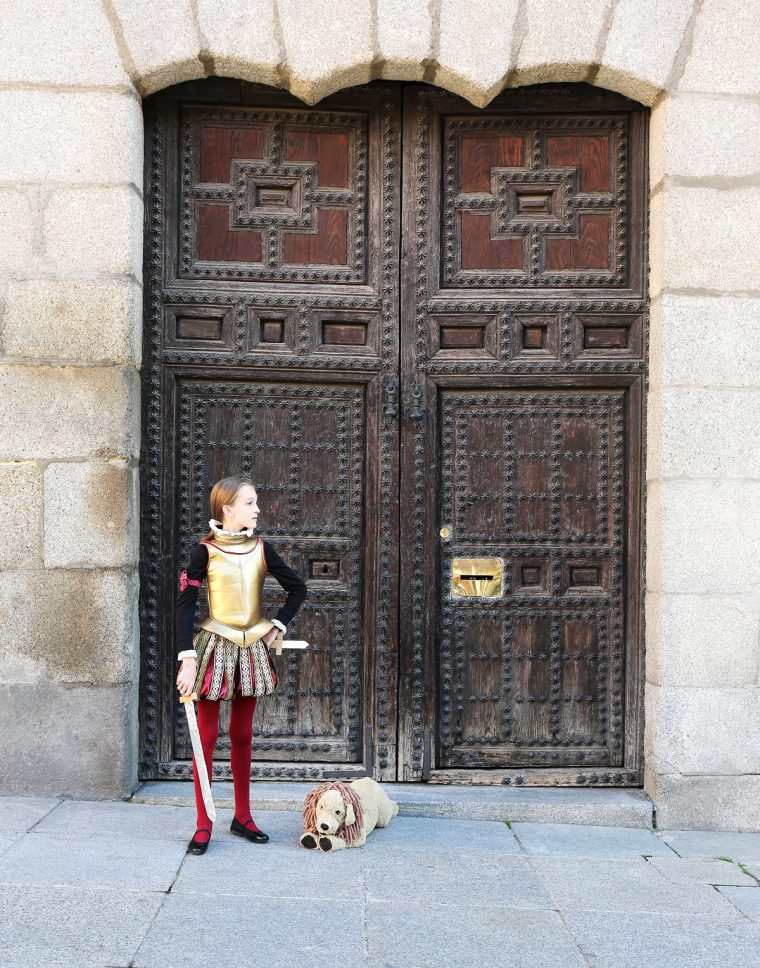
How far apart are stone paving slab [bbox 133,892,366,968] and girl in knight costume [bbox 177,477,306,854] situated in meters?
0.57

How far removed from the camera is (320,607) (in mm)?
4898

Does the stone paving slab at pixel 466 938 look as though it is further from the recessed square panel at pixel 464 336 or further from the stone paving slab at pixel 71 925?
the recessed square panel at pixel 464 336

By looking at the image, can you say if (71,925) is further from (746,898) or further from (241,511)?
(746,898)

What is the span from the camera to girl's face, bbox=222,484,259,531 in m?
3.85

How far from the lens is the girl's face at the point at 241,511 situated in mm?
3849

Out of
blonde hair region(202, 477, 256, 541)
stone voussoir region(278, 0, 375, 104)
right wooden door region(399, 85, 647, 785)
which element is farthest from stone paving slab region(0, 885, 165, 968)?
stone voussoir region(278, 0, 375, 104)

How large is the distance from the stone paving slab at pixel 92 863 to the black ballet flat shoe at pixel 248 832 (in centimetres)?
23

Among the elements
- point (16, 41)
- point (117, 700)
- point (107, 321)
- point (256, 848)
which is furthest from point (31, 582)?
point (16, 41)

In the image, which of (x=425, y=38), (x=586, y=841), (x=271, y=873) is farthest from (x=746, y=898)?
(x=425, y=38)

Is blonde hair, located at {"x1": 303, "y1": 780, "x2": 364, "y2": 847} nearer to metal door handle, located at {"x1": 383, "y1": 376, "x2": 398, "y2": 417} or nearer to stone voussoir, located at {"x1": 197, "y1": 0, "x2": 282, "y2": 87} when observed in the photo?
metal door handle, located at {"x1": 383, "y1": 376, "x2": 398, "y2": 417}

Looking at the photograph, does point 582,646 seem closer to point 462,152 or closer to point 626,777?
point 626,777

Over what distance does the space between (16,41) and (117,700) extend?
3025mm

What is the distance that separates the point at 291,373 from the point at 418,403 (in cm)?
64

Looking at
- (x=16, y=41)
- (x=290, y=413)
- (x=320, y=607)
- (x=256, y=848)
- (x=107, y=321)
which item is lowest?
(x=256, y=848)
